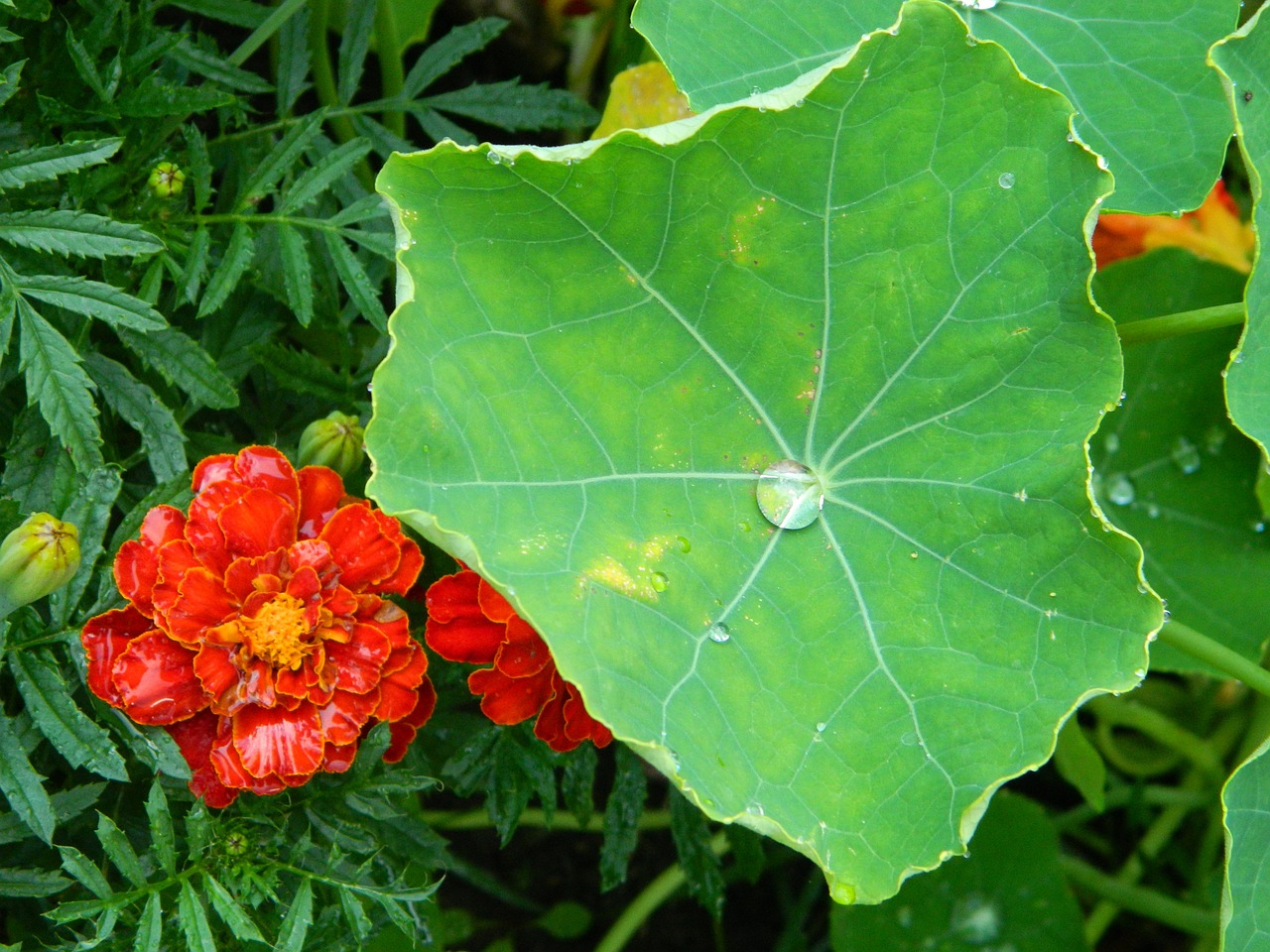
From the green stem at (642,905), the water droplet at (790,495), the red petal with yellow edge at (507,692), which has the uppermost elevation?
the water droplet at (790,495)

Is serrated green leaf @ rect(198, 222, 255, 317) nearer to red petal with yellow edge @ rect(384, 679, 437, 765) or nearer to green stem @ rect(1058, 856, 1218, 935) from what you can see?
red petal with yellow edge @ rect(384, 679, 437, 765)

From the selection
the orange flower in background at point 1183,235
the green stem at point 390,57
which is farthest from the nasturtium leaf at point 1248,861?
the green stem at point 390,57

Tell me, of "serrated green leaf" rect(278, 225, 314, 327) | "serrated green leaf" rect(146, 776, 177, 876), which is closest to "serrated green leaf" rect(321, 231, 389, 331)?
"serrated green leaf" rect(278, 225, 314, 327)

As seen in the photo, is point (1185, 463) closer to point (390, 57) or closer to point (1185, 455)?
point (1185, 455)

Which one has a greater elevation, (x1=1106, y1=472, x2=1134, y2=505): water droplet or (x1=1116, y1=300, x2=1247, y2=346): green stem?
(x1=1116, y1=300, x2=1247, y2=346): green stem

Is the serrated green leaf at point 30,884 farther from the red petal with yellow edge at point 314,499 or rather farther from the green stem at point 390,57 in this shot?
the green stem at point 390,57

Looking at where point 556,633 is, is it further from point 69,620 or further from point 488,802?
point 69,620
